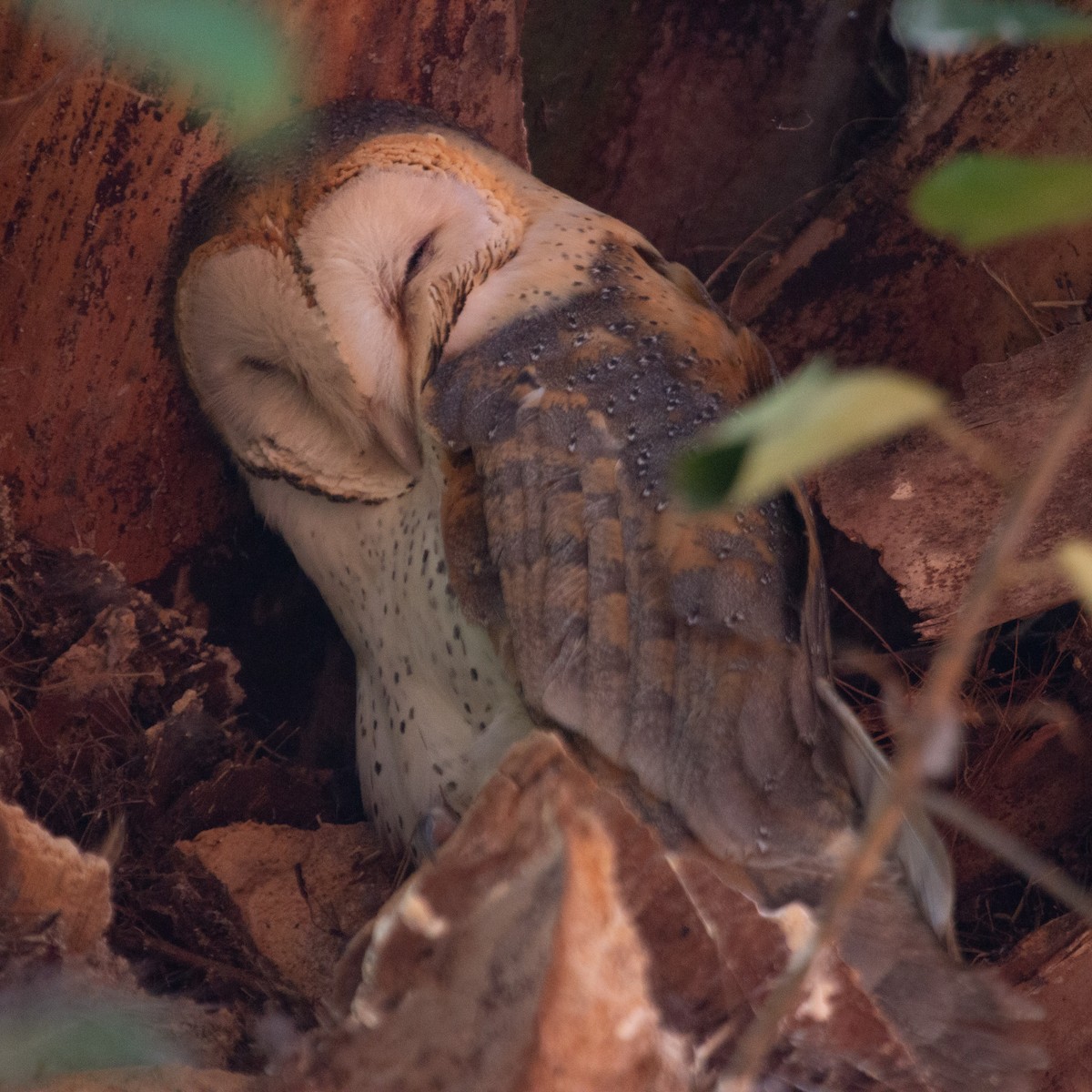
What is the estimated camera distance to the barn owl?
3.61 feet

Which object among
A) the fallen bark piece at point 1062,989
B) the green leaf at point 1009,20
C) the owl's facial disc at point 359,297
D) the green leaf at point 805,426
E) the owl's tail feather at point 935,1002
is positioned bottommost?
the fallen bark piece at point 1062,989

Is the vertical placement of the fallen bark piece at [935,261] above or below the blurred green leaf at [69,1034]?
above

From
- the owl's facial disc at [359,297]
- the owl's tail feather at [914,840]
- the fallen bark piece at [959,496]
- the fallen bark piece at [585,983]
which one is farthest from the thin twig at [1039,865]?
the owl's facial disc at [359,297]

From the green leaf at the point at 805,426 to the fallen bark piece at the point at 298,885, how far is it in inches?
36.5

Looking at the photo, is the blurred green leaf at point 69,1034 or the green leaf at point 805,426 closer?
A: the green leaf at point 805,426

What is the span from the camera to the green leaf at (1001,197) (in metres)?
0.43

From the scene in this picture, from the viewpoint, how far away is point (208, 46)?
1.01 meters

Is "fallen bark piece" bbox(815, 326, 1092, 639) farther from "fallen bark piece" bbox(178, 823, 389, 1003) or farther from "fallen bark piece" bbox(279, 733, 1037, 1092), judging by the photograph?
"fallen bark piece" bbox(178, 823, 389, 1003)

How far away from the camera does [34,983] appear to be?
3.25 feet

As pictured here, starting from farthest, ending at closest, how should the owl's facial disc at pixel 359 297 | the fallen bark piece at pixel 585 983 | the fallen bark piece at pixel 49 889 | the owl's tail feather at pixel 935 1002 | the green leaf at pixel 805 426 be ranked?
the owl's facial disc at pixel 359 297, the fallen bark piece at pixel 49 889, the owl's tail feather at pixel 935 1002, the fallen bark piece at pixel 585 983, the green leaf at pixel 805 426

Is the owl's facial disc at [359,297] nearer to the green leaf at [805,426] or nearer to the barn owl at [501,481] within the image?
the barn owl at [501,481]

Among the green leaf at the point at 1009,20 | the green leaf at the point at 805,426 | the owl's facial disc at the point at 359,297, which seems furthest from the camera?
the owl's facial disc at the point at 359,297

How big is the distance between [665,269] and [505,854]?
0.89 metres

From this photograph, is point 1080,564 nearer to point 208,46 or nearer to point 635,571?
point 635,571
